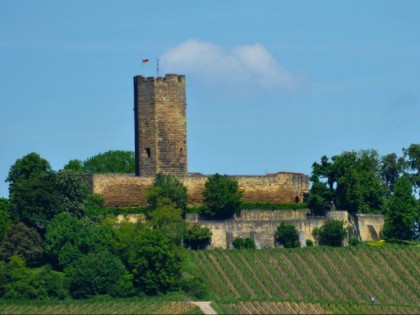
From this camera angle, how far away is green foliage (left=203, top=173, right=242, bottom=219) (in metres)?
103

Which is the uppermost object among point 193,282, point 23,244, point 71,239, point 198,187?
point 198,187

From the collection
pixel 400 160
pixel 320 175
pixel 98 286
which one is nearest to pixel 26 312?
pixel 98 286

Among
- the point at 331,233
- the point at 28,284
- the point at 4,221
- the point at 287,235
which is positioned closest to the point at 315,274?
the point at 287,235

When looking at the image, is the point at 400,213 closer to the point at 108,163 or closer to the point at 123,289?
the point at 123,289

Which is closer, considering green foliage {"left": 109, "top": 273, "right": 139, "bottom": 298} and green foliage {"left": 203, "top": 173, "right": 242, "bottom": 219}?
green foliage {"left": 109, "top": 273, "right": 139, "bottom": 298}

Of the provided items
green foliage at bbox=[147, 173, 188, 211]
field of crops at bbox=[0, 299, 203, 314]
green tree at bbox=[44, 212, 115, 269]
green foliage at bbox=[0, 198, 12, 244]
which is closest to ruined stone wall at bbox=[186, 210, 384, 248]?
green foliage at bbox=[147, 173, 188, 211]

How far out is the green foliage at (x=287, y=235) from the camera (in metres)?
102

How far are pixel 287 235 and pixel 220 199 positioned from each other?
11.9 ft

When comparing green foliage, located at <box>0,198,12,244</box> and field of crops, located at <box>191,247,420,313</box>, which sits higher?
green foliage, located at <box>0,198,12,244</box>

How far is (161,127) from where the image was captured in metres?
105

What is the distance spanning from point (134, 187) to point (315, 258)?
9508mm

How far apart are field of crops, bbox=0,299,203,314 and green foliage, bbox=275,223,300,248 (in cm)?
1232

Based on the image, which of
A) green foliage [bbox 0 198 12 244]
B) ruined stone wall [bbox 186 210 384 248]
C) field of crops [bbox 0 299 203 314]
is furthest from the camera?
ruined stone wall [bbox 186 210 384 248]

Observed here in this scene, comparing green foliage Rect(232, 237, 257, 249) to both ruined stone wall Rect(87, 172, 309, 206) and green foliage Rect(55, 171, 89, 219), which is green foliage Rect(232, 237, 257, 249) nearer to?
ruined stone wall Rect(87, 172, 309, 206)
